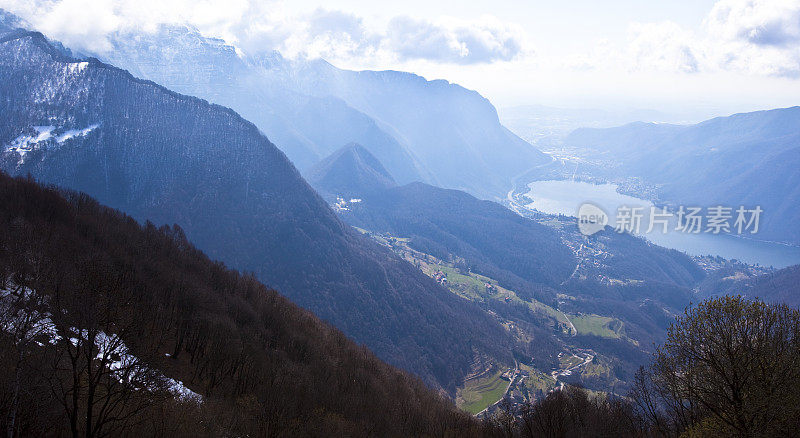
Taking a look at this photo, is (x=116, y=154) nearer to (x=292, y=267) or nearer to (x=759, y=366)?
(x=292, y=267)

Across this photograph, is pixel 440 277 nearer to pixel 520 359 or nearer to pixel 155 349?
pixel 520 359

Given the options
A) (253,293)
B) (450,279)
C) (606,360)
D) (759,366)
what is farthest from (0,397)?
(450,279)

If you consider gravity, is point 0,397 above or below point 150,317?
below

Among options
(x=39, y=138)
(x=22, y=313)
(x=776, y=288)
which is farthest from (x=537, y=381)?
(x=39, y=138)

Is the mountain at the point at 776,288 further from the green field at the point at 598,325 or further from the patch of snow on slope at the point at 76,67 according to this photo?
the patch of snow on slope at the point at 76,67

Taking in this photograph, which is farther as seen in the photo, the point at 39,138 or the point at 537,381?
the point at 39,138

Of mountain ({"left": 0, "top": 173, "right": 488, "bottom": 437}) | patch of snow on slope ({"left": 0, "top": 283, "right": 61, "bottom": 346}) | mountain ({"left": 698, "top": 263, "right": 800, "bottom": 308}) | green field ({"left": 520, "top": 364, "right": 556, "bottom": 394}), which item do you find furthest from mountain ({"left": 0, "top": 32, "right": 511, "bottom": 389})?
mountain ({"left": 698, "top": 263, "right": 800, "bottom": 308})

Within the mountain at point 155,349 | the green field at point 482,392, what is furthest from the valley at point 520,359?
the mountain at point 155,349
